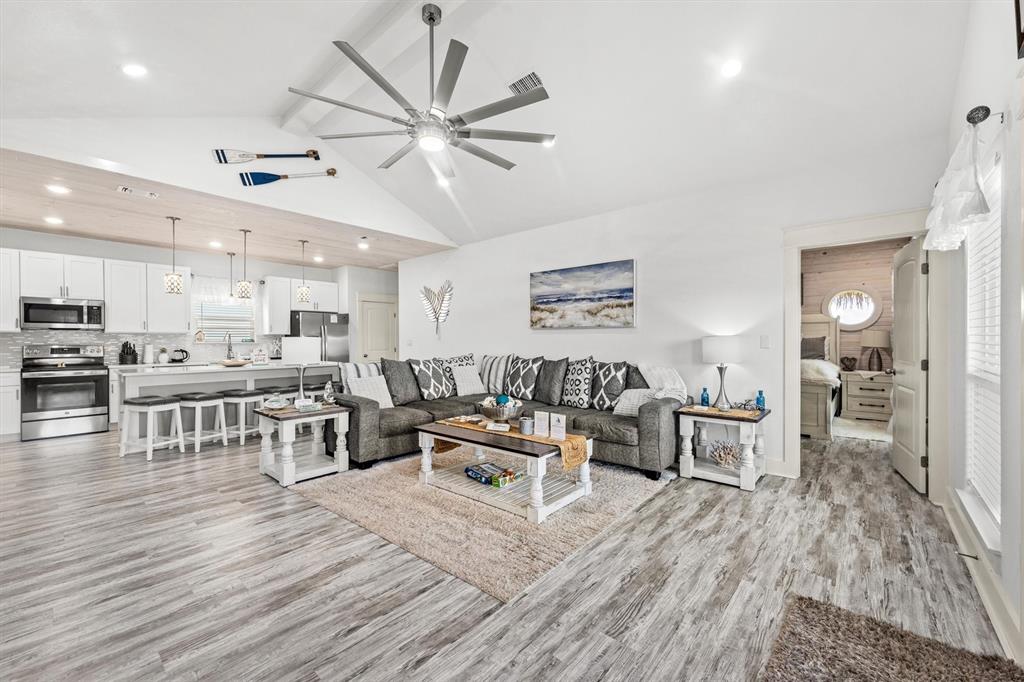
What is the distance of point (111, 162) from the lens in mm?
3598

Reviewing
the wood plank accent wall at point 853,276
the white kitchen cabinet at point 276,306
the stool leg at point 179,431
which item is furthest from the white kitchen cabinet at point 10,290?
the wood plank accent wall at point 853,276

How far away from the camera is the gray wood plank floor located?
5.54ft

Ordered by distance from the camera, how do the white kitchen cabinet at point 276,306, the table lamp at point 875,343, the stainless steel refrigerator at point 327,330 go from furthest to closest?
1. the stainless steel refrigerator at point 327,330
2. the white kitchen cabinet at point 276,306
3. the table lamp at point 875,343

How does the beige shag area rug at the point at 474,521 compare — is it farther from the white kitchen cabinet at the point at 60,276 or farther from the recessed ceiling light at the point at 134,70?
the white kitchen cabinet at the point at 60,276

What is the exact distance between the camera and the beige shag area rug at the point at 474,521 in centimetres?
237

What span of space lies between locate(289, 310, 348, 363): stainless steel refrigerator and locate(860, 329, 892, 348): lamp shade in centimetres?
869

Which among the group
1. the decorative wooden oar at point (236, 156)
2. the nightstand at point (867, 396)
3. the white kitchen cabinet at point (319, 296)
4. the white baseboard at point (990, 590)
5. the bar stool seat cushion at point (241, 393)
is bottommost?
the white baseboard at point (990, 590)

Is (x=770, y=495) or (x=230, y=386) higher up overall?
(x=230, y=386)

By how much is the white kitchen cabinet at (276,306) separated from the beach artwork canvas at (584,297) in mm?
4618

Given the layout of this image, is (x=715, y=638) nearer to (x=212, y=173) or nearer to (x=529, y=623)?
(x=529, y=623)

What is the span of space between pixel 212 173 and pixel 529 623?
182 inches

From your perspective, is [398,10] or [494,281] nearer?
[398,10]

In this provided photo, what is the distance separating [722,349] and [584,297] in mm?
1775

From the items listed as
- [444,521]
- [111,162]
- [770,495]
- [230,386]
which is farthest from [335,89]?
[770,495]
